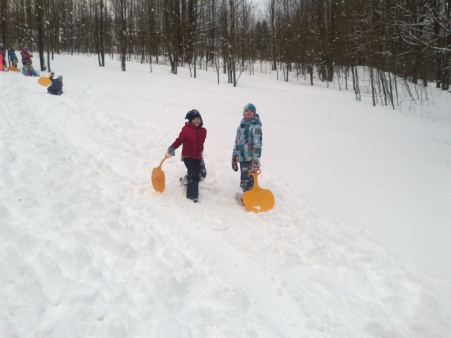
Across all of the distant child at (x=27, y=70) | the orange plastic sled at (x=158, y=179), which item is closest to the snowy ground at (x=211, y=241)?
the orange plastic sled at (x=158, y=179)

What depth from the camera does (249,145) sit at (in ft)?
14.2

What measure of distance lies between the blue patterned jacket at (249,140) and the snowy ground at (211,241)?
72 cm

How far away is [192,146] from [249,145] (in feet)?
2.69

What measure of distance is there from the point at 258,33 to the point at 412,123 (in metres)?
30.2

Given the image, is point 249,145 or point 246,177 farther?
point 246,177

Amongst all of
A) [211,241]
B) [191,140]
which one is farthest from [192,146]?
[211,241]

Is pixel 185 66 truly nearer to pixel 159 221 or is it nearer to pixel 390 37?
pixel 390 37

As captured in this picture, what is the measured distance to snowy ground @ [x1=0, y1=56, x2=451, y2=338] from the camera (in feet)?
7.18

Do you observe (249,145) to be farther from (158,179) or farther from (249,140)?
(158,179)

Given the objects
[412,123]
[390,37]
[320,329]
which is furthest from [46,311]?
[390,37]

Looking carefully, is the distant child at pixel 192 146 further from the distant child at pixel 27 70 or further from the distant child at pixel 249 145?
the distant child at pixel 27 70

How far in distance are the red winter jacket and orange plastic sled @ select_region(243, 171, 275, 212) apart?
881 mm

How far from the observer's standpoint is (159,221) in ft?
11.5

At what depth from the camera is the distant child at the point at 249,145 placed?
13.7ft
